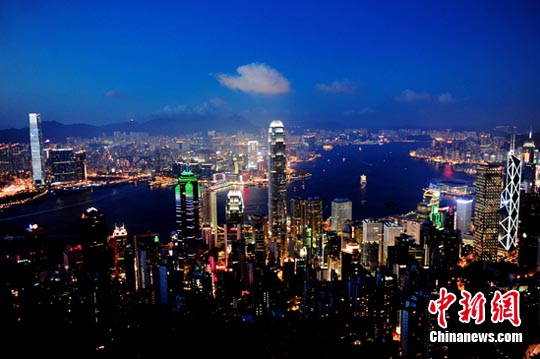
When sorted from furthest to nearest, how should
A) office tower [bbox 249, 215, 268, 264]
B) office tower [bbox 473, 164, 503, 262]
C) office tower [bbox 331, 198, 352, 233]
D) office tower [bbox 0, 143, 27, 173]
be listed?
office tower [bbox 331, 198, 352, 233]
office tower [bbox 249, 215, 268, 264]
office tower [bbox 473, 164, 503, 262]
office tower [bbox 0, 143, 27, 173]

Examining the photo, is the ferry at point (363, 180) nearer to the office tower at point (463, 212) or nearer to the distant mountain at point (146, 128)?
the office tower at point (463, 212)

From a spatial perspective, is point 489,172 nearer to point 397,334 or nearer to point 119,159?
point 397,334

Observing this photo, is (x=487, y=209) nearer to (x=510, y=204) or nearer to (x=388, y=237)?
(x=510, y=204)

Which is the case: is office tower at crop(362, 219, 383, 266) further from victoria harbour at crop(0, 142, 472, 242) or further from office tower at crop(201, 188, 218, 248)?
office tower at crop(201, 188, 218, 248)

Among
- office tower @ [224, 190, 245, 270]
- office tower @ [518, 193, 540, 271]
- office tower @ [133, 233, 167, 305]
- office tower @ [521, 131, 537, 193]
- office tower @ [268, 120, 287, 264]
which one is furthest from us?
office tower @ [268, 120, 287, 264]

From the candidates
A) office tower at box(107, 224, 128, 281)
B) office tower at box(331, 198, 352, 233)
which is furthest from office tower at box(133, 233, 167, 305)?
office tower at box(331, 198, 352, 233)

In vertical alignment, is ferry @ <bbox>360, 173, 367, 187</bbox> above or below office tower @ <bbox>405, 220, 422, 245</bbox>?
above
